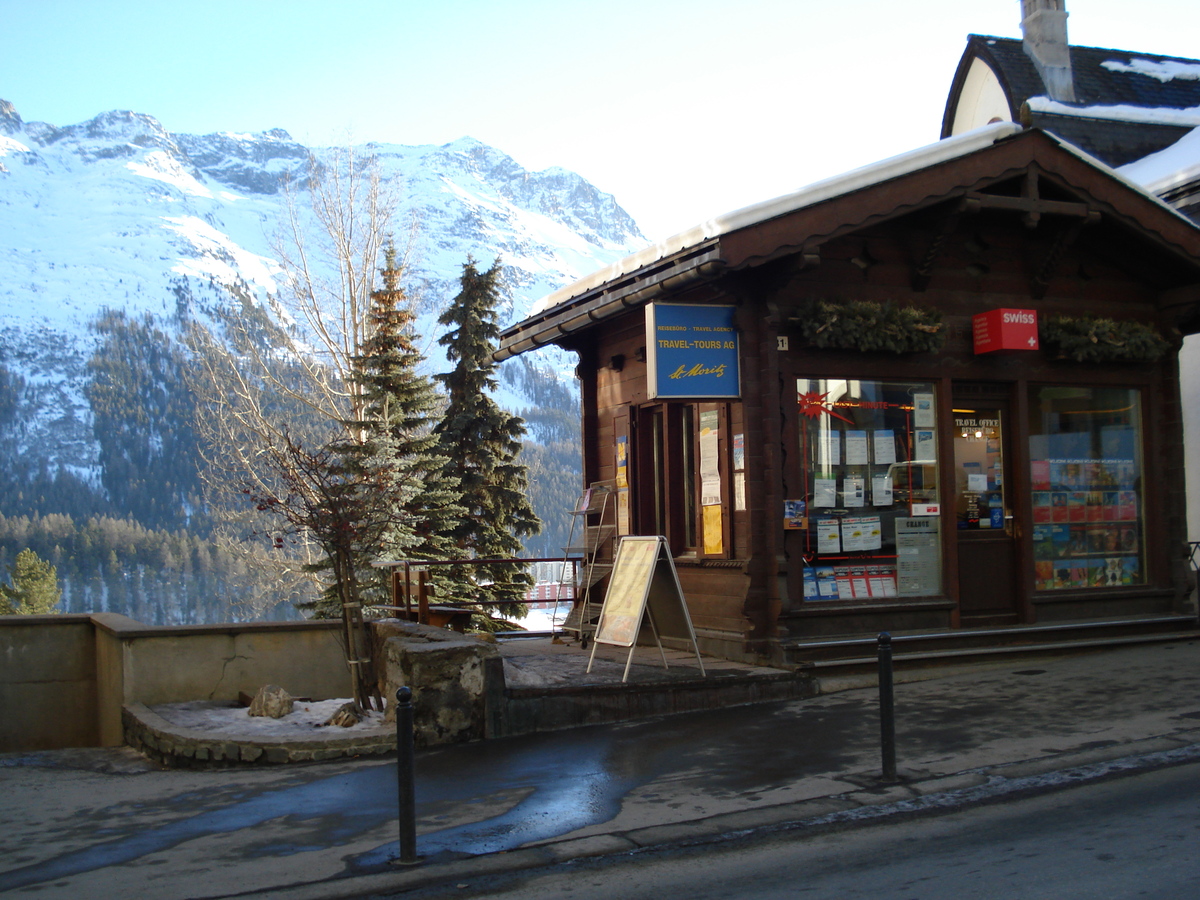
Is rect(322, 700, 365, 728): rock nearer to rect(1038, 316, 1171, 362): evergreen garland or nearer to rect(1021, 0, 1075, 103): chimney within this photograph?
rect(1038, 316, 1171, 362): evergreen garland

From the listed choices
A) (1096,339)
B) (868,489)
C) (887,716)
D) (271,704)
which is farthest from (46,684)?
(1096,339)

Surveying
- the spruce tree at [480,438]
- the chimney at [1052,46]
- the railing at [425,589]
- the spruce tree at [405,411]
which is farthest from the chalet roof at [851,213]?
the spruce tree at [480,438]

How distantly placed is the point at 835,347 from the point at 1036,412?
8.82ft

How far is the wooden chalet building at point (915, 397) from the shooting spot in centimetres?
1046

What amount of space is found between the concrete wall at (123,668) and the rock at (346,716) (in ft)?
7.80

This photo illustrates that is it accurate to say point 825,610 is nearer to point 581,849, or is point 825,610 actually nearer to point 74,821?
point 581,849

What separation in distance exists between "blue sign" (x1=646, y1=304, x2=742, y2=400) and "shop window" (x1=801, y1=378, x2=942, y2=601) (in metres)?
0.88

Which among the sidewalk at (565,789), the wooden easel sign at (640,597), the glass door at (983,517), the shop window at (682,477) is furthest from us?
the glass door at (983,517)

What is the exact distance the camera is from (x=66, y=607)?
380 feet

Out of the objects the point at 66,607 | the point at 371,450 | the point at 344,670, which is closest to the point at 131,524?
the point at 66,607

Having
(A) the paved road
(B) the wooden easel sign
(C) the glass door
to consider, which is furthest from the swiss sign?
(A) the paved road

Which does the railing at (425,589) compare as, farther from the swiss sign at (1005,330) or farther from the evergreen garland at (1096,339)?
the evergreen garland at (1096,339)

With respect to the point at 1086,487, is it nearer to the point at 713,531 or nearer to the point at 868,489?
the point at 868,489

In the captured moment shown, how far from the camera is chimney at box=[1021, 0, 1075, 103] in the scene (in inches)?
800
